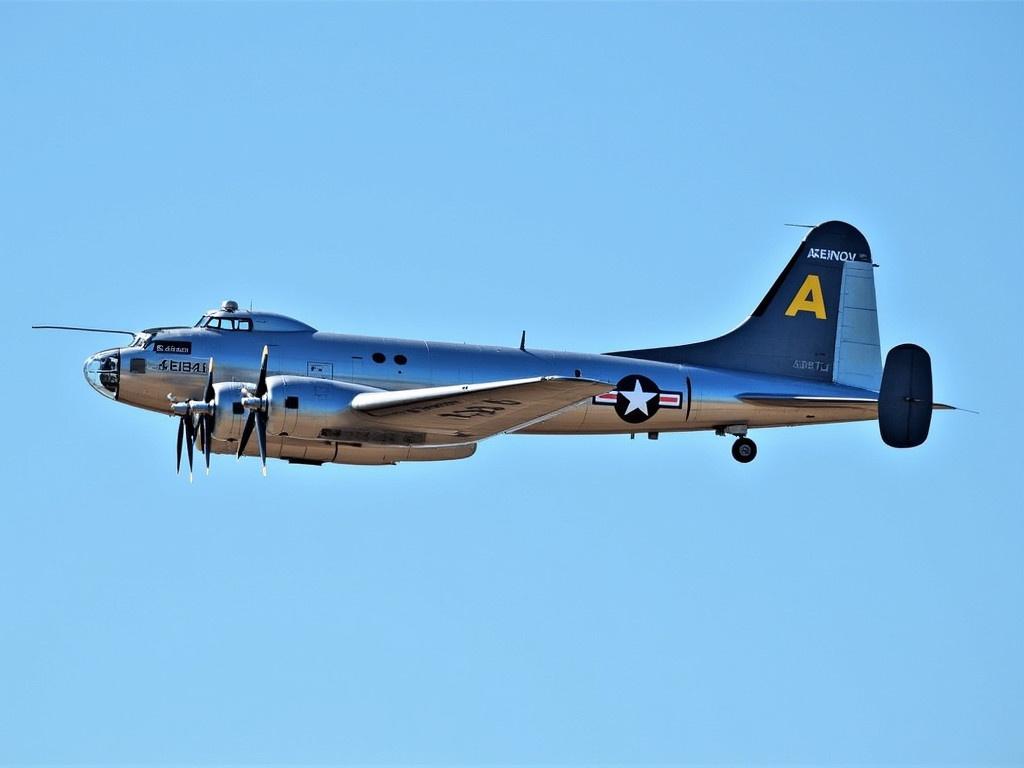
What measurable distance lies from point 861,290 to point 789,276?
171 cm

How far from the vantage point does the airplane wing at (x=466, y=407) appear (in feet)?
103

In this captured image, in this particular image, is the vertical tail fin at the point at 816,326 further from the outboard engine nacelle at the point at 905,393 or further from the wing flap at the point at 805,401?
the outboard engine nacelle at the point at 905,393

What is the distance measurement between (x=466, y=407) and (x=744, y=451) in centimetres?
903

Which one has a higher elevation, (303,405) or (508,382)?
(508,382)

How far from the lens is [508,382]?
3112 cm

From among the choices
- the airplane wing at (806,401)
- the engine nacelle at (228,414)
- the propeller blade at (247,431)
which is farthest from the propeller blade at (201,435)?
the airplane wing at (806,401)

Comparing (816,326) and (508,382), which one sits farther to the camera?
(816,326)

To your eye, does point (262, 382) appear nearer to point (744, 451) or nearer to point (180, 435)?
point (180, 435)

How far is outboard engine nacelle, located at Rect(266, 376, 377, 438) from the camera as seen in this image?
32.7 metres

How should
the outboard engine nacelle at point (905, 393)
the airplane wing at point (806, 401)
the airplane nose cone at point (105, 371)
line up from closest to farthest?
the outboard engine nacelle at point (905, 393), the airplane nose cone at point (105, 371), the airplane wing at point (806, 401)

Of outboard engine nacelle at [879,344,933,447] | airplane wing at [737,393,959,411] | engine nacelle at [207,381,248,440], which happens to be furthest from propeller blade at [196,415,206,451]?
outboard engine nacelle at [879,344,933,447]

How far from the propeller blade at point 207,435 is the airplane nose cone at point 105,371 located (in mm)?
2292

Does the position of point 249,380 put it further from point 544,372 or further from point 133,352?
point 544,372

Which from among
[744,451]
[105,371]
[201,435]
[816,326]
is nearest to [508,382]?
[201,435]
